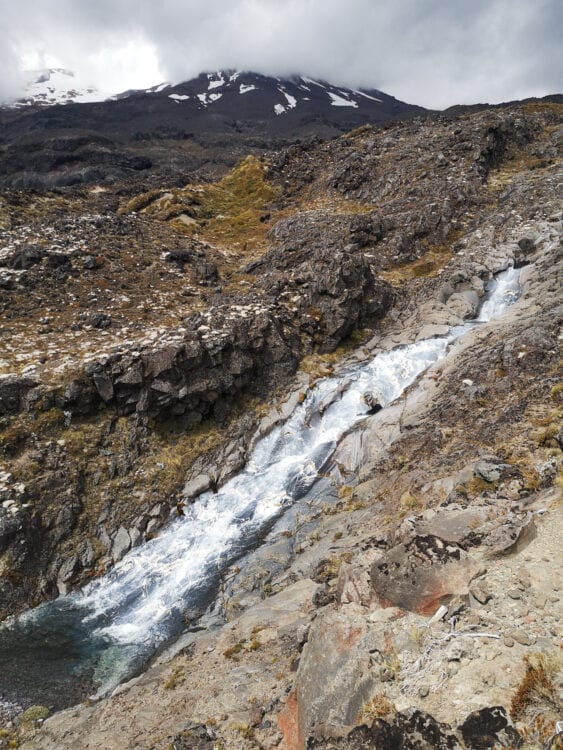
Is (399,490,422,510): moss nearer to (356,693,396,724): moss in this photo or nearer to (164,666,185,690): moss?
(356,693,396,724): moss

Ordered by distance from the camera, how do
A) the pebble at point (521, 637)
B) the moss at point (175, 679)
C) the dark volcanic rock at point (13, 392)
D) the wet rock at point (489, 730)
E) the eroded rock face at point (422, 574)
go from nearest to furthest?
the wet rock at point (489, 730) < the pebble at point (521, 637) < the eroded rock face at point (422, 574) < the moss at point (175, 679) < the dark volcanic rock at point (13, 392)

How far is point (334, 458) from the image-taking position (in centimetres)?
1870

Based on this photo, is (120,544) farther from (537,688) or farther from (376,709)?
(537,688)

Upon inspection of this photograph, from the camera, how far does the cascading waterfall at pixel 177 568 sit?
12281 mm

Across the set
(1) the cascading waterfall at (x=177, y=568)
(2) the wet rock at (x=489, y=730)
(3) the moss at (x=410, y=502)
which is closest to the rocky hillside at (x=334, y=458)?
(2) the wet rock at (x=489, y=730)

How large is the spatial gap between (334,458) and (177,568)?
26.8 ft

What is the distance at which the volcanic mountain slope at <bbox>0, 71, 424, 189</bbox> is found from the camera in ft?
346

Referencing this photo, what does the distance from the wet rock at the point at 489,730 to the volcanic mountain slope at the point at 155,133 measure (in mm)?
74012

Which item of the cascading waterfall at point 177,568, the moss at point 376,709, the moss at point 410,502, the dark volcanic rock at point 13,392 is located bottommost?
the cascading waterfall at point 177,568

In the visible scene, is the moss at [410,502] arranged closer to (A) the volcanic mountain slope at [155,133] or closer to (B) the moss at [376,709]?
(B) the moss at [376,709]

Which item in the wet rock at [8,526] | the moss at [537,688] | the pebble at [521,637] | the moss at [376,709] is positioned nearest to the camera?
the moss at [537,688]

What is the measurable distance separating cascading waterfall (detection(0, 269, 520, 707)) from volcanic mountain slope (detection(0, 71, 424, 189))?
196 feet

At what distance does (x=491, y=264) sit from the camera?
3028 centimetres

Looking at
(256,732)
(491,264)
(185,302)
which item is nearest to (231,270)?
(185,302)
